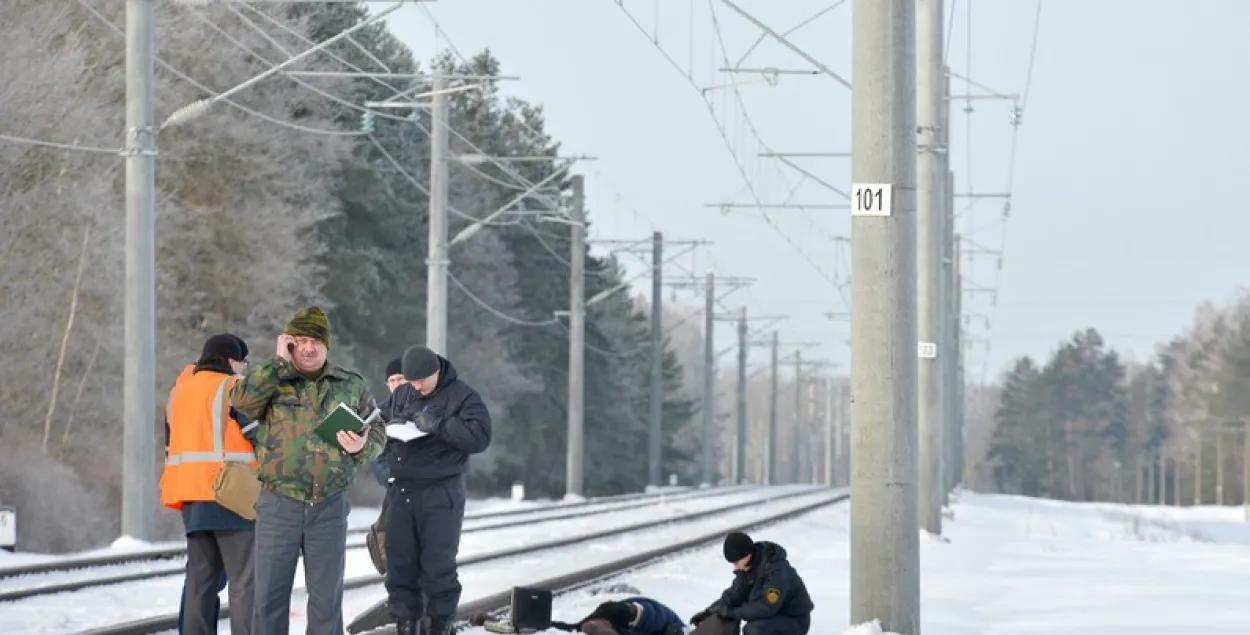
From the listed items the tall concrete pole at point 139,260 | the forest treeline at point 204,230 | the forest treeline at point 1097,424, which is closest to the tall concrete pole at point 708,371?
the forest treeline at point 204,230

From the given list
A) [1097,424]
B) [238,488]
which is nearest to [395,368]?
[238,488]

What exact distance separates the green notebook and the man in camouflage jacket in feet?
0.14

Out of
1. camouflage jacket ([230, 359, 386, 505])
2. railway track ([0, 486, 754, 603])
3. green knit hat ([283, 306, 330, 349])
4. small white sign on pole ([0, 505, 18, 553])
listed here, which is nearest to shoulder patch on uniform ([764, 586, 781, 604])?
camouflage jacket ([230, 359, 386, 505])

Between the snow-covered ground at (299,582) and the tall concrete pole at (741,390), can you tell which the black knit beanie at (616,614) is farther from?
the tall concrete pole at (741,390)

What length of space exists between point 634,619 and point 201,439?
4126 millimetres

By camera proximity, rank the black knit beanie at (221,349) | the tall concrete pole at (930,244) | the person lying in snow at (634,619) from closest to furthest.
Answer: the black knit beanie at (221,349) → the person lying in snow at (634,619) → the tall concrete pole at (930,244)

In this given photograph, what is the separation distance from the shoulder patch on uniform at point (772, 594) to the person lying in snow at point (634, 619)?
1.23 metres

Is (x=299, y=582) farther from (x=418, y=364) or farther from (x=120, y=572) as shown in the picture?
(x=418, y=364)

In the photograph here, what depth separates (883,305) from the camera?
14836 millimetres

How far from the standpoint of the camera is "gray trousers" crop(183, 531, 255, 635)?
38.9ft

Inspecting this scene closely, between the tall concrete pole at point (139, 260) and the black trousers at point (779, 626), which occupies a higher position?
the tall concrete pole at point (139, 260)

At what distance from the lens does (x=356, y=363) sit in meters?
59.0

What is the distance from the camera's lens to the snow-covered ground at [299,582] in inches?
672

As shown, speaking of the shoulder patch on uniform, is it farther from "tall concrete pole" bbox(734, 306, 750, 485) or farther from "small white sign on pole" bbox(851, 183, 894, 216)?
"tall concrete pole" bbox(734, 306, 750, 485)
